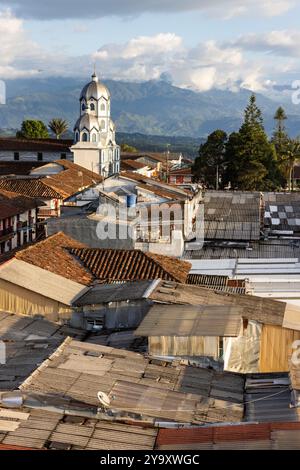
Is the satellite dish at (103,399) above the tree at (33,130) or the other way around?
the other way around

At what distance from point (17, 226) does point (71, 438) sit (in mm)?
27627

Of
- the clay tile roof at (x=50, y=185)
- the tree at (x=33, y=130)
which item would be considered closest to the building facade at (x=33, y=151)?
the clay tile roof at (x=50, y=185)

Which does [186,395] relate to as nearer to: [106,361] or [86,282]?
[106,361]

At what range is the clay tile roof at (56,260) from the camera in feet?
68.1

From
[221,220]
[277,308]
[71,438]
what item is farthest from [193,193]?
[71,438]

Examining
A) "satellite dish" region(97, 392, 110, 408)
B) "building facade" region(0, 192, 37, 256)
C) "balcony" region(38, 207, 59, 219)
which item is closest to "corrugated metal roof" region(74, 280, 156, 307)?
"satellite dish" region(97, 392, 110, 408)

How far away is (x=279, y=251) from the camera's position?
104 feet

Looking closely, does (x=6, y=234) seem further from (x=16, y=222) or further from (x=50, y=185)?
(x=50, y=185)

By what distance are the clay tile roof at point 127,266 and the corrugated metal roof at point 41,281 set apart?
147cm

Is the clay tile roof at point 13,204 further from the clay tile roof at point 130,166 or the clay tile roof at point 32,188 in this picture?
the clay tile roof at point 130,166

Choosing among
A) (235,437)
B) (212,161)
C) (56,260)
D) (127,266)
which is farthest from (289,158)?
(235,437)

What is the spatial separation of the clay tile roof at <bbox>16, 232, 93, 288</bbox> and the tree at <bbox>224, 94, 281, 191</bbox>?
35.1 m

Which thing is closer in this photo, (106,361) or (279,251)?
(106,361)

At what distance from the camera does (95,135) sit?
73.6 m
